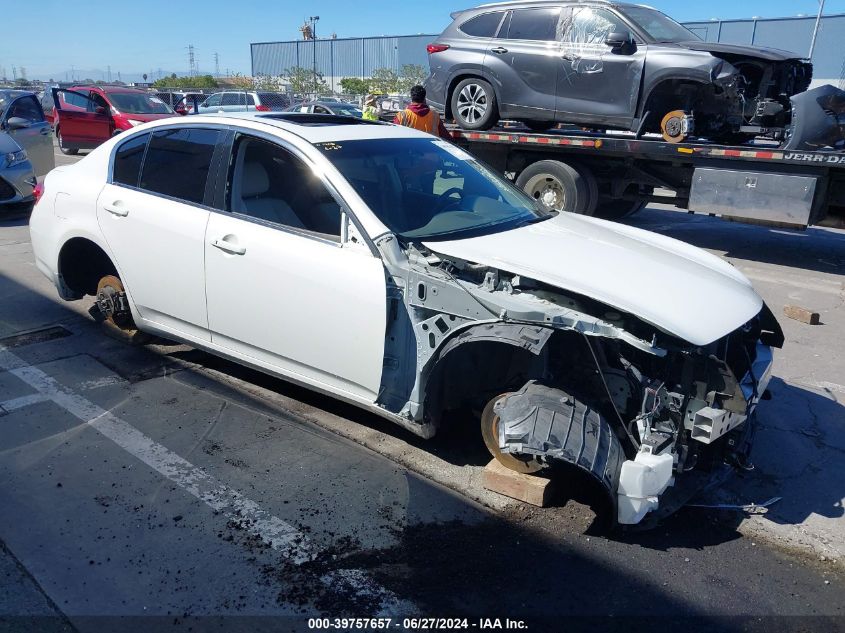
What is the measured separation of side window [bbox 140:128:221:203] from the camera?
4309mm

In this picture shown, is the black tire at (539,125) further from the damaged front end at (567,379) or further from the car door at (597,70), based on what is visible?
the damaged front end at (567,379)

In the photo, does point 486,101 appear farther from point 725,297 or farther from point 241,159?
point 725,297

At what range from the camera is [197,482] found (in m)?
3.52

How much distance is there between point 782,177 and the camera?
789 cm

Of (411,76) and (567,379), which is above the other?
(411,76)

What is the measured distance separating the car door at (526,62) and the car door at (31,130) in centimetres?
718

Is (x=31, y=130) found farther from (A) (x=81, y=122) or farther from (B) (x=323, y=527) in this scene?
(B) (x=323, y=527)

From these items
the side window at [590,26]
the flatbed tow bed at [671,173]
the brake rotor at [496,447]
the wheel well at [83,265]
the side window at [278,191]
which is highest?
the side window at [590,26]

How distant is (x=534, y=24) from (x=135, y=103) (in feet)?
41.5

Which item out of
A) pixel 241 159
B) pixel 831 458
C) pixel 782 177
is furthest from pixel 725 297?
pixel 782 177

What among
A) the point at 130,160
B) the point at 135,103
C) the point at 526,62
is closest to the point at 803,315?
the point at 526,62

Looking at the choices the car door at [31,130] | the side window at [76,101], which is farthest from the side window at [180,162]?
the side window at [76,101]

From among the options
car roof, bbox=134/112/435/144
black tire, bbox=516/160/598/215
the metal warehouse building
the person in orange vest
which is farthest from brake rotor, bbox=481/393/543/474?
the metal warehouse building

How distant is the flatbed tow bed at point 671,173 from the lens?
7.84 metres
